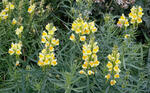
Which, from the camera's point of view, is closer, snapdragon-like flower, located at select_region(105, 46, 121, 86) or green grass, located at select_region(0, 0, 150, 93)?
snapdragon-like flower, located at select_region(105, 46, 121, 86)

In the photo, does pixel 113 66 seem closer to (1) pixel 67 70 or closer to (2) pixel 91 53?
(2) pixel 91 53

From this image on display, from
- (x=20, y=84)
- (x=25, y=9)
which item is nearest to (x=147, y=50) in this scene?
(x=25, y=9)

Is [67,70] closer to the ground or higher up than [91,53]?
closer to the ground

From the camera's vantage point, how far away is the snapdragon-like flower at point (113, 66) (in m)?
2.56

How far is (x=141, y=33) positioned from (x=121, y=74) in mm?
2082

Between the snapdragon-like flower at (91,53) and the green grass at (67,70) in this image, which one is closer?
the snapdragon-like flower at (91,53)

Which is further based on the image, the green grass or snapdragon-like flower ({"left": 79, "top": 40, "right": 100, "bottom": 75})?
the green grass

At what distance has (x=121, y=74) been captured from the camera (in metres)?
3.17

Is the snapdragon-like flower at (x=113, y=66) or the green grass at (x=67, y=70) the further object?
the green grass at (x=67, y=70)

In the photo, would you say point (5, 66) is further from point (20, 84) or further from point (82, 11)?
point (82, 11)

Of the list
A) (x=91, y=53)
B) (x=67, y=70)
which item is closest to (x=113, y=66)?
(x=91, y=53)

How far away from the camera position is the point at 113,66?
261 centimetres

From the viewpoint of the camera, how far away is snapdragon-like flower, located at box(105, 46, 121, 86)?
256 cm

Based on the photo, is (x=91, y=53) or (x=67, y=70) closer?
(x=91, y=53)
